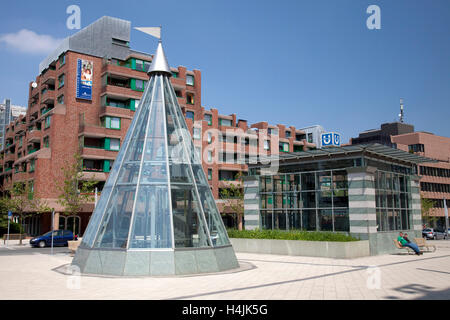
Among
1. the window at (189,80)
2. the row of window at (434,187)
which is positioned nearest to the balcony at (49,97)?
the window at (189,80)

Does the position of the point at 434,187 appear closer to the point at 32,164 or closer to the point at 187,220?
the point at 32,164

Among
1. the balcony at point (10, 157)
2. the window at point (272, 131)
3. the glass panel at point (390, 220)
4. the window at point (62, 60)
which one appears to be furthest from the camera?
the window at point (272, 131)

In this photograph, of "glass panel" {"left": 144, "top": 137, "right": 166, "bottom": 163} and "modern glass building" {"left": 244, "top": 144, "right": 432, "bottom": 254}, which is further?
"modern glass building" {"left": 244, "top": 144, "right": 432, "bottom": 254}

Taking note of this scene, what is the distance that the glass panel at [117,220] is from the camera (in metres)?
14.7

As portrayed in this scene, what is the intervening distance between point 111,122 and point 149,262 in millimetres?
38692

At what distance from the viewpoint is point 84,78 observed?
5038cm

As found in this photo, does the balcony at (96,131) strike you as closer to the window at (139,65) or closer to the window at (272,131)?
the window at (139,65)

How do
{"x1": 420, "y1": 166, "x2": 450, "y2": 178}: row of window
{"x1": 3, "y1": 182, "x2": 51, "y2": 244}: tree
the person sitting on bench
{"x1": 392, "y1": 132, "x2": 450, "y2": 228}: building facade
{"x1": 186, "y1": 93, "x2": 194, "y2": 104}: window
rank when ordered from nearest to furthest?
1. the person sitting on bench
2. {"x1": 3, "y1": 182, "x2": 51, "y2": 244}: tree
3. {"x1": 186, "y1": 93, "x2": 194, "y2": 104}: window
4. {"x1": 420, "y1": 166, "x2": 450, "y2": 178}: row of window
5. {"x1": 392, "y1": 132, "x2": 450, "y2": 228}: building facade

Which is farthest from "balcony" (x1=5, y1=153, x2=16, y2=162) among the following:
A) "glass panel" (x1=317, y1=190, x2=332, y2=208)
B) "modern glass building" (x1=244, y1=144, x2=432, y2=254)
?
"glass panel" (x1=317, y1=190, x2=332, y2=208)

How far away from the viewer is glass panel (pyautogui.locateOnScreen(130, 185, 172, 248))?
14.3 metres

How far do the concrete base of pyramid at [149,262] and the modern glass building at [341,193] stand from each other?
482 inches

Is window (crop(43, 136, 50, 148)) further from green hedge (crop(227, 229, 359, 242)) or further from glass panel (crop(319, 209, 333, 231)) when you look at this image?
glass panel (crop(319, 209, 333, 231))

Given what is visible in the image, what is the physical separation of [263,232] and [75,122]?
32430 millimetres
